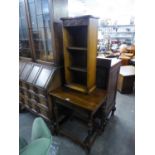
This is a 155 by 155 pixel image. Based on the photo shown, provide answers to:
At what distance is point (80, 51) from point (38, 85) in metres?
0.78

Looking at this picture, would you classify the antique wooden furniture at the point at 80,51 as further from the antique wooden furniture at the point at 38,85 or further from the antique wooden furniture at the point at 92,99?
the antique wooden furniture at the point at 38,85

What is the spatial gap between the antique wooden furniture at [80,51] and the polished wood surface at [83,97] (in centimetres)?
8

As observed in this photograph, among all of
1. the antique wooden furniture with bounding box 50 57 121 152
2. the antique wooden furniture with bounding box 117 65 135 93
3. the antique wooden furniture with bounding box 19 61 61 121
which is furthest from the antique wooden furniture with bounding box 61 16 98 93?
the antique wooden furniture with bounding box 117 65 135 93

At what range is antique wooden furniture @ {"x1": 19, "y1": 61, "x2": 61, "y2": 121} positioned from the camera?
1.90 m

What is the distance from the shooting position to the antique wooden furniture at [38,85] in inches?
74.8

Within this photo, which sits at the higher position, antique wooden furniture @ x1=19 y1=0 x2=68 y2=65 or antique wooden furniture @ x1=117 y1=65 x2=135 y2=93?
antique wooden furniture @ x1=19 y1=0 x2=68 y2=65

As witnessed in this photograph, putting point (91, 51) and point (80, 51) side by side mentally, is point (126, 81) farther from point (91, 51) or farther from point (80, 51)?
point (91, 51)

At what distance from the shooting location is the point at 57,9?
1708mm

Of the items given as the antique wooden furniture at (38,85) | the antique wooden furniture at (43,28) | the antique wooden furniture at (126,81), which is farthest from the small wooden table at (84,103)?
the antique wooden furniture at (126,81)

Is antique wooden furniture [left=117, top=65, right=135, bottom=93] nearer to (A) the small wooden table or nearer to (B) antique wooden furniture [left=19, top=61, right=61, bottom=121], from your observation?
(A) the small wooden table

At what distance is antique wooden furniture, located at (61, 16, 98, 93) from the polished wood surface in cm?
8
